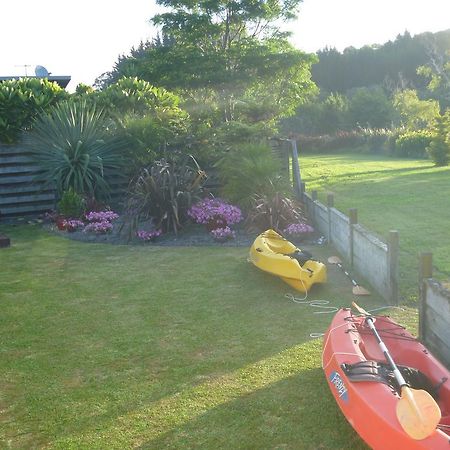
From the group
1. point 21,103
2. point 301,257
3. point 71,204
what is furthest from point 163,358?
point 21,103

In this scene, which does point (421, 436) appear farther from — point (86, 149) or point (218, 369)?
point (86, 149)

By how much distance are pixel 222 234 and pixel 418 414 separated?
8191mm

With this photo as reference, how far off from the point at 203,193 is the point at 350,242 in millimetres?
5249

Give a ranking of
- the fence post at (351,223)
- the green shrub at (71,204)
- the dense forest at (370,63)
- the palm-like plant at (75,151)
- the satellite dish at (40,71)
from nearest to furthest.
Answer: the fence post at (351,223)
the green shrub at (71,204)
the palm-like plant at (75,151)
the satellite dish at (40,71)
the dense forest at (370,63)

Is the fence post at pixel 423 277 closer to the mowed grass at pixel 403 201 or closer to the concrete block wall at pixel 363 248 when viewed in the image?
the concrete block wall at pixel 363 248

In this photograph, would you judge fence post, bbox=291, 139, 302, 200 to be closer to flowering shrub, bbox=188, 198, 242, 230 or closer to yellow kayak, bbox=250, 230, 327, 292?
flowering shrub, bbox=188, 198, 242, 230

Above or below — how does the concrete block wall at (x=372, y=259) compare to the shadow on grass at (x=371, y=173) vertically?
above

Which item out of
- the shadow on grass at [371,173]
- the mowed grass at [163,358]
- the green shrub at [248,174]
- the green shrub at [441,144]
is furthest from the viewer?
the green shrub at [441,144]

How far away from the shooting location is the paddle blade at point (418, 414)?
3.45 meters

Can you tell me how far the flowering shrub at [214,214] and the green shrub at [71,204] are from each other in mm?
2928

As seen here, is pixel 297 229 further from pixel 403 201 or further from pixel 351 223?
pixel 403 201

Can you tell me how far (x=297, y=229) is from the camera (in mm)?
11438

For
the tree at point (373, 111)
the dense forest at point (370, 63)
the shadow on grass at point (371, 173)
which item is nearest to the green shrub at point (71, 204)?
the shadow on grass at point (371, 173)

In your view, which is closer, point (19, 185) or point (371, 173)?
point (19, 185)
